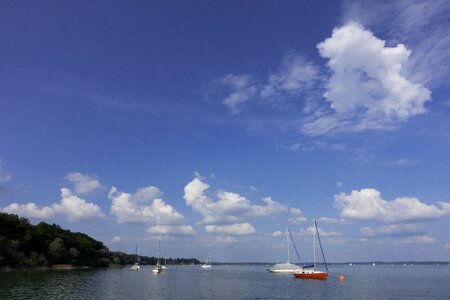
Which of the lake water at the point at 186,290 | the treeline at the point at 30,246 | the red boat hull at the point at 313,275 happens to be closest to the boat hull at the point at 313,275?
the red boat hull at the point at 313,275

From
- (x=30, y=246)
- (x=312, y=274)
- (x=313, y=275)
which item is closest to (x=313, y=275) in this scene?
(x=313, y=275)

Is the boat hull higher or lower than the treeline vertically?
lower

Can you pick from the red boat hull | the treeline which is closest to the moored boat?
the red boat hull

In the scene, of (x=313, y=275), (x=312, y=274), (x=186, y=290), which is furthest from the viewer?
(x=312, y=274)

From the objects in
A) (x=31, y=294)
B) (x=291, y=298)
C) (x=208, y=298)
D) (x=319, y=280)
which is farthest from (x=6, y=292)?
(x=319, y=280)

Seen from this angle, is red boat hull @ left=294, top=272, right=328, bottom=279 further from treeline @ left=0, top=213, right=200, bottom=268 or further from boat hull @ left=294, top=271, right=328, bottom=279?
treeline @ left=0, top=213, right=200, bottom=268

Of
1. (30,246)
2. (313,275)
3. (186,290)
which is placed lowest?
(186,290)

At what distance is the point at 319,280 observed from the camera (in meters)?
127

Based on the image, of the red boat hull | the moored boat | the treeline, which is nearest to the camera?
the red boat hull

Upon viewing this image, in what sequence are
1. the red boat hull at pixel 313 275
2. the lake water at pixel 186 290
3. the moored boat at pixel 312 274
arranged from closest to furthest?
the lake water at pixel 186 290
the red boat hull at pixel 313 275
the moored boat at pixel 312 274

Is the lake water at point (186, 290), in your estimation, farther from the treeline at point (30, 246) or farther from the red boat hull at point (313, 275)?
the treeline at point (30, 246)

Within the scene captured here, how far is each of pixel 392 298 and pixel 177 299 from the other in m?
38.6

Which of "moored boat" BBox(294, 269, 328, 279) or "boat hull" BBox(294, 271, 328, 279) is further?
"moored boat" BBox(294, 269, 328, 279)

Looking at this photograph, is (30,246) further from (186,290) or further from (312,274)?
(312,274)
